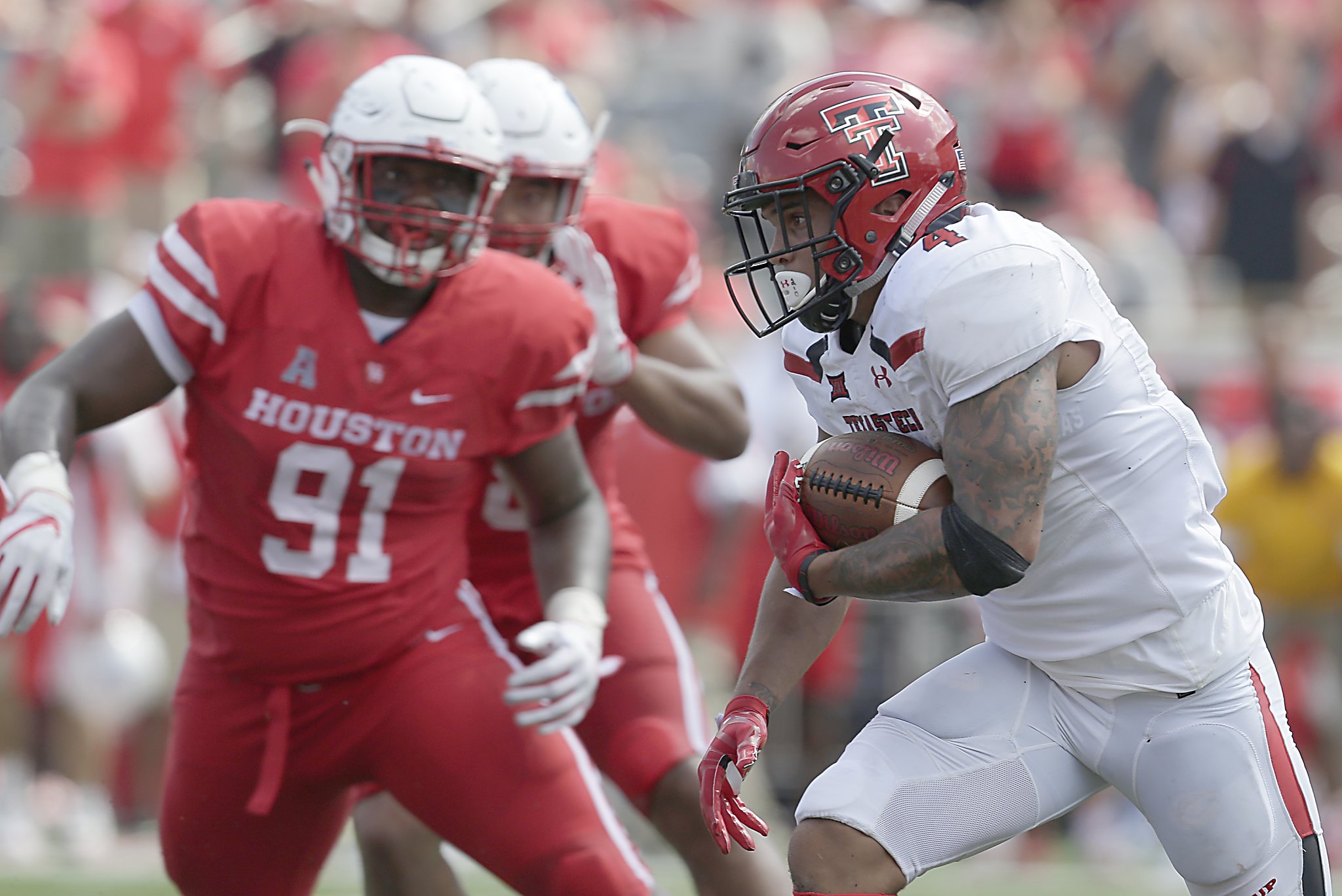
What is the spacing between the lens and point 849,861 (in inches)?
114

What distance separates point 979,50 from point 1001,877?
5.46 m

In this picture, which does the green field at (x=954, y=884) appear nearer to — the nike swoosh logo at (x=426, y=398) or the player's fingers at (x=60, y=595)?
the nike swoosh logo at (x=426, y=398)

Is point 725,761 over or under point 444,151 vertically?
under

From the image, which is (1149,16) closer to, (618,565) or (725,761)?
(618,565)

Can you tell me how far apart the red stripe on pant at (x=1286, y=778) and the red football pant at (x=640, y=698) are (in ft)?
3.99

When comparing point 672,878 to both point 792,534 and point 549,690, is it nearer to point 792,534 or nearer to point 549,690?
point 549,690

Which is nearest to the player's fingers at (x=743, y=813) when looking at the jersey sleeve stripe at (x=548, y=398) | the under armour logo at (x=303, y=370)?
the jersey sleeve stripe at (x=548, y=398)

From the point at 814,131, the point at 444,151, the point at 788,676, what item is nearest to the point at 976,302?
the point at 814,131

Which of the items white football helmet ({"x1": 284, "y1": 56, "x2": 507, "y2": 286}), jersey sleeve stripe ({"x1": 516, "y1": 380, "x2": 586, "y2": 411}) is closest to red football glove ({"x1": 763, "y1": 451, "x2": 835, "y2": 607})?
jersey sleeve stripe ({"x1": 516, "y1": 380, "x2": 586, "y2": 411})

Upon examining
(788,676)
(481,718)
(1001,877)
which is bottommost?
(1001,877)

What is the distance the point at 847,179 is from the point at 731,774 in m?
1.03

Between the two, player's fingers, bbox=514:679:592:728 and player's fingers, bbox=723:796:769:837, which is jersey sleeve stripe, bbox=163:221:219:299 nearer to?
player's fingers, bbox=514:679:592:728

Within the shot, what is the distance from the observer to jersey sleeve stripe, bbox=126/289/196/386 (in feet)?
11.1

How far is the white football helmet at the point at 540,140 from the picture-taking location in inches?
159
